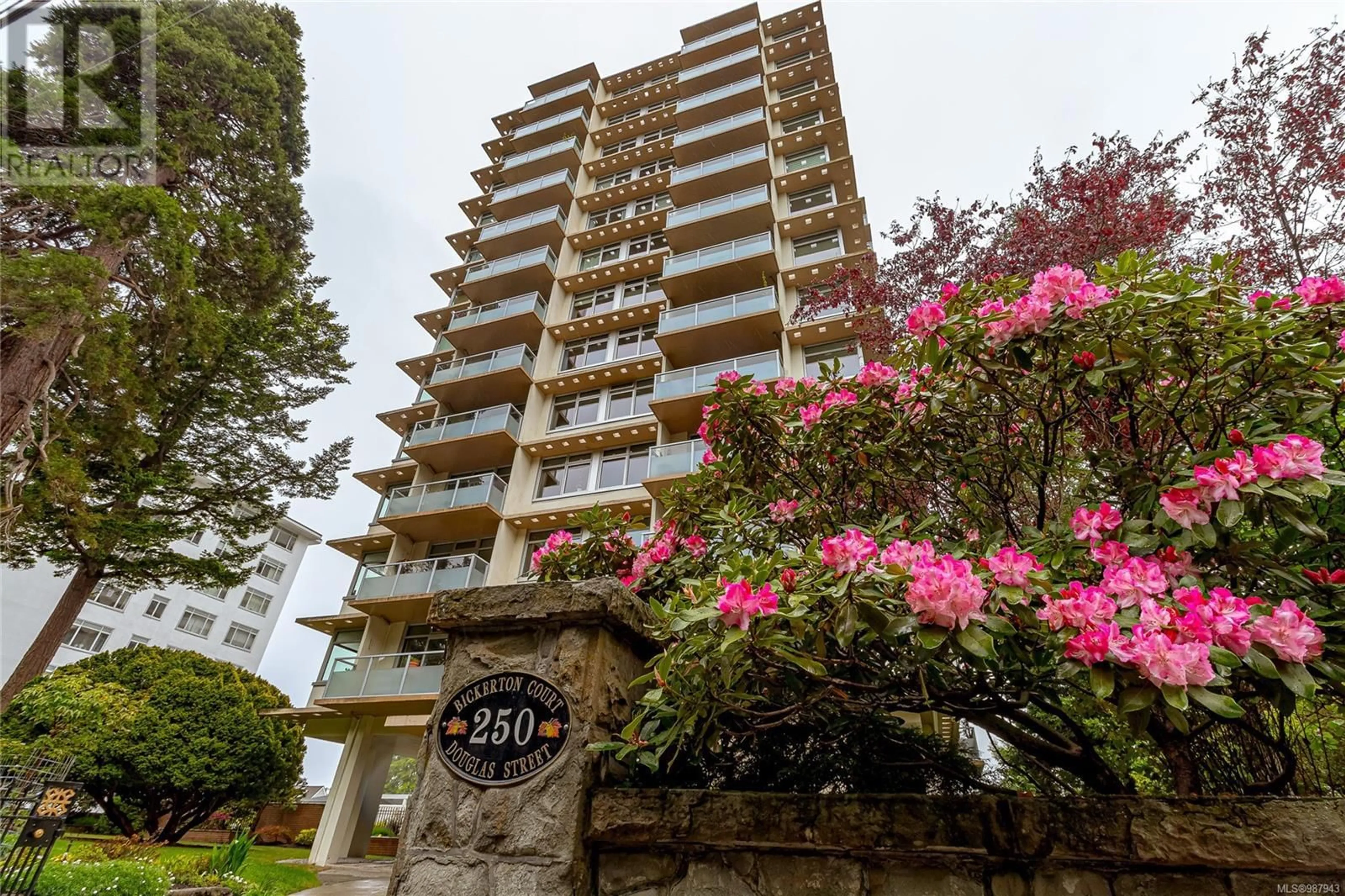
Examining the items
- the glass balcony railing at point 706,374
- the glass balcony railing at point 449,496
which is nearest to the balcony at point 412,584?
the glass balcony railing at point 449,496

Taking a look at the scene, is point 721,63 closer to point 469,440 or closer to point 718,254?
point 718,254

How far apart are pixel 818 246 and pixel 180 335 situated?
1546cm

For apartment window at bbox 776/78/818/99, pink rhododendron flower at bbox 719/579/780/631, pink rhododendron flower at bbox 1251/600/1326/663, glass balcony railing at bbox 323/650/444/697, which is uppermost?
apartment window at bbox 776/78/818/99

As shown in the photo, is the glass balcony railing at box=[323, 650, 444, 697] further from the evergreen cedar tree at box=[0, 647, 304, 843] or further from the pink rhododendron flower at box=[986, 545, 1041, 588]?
the pink rhododendron flower at box=[986, 545, 1041, 588]

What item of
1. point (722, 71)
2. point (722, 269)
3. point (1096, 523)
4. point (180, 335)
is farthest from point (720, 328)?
point (1096, 523)

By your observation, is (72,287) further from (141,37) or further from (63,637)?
(63,637)

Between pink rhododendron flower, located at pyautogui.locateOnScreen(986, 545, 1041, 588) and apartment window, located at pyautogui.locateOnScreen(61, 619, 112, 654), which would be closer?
pink rhododendron flower, located at pyautogui.locateOnScreen(986, 545, 1041, 588)

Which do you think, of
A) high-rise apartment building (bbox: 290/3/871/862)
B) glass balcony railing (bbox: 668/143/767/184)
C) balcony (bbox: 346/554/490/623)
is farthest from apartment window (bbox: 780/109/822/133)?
balcony (bbox: 346/554/490/623)

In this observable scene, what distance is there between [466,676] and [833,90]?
22250 millimetres

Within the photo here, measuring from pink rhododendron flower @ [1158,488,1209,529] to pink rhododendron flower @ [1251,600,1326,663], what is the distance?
1.14 feet

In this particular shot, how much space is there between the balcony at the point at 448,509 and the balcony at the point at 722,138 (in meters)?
12.9

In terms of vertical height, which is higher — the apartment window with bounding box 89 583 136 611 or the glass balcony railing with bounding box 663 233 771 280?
the glass balcony railing with bounding box 663 233 771 280

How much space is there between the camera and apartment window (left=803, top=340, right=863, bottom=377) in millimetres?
14281

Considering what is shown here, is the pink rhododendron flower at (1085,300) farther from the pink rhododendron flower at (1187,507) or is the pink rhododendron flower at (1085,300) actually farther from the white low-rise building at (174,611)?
the white low-rise building at (174,611)
